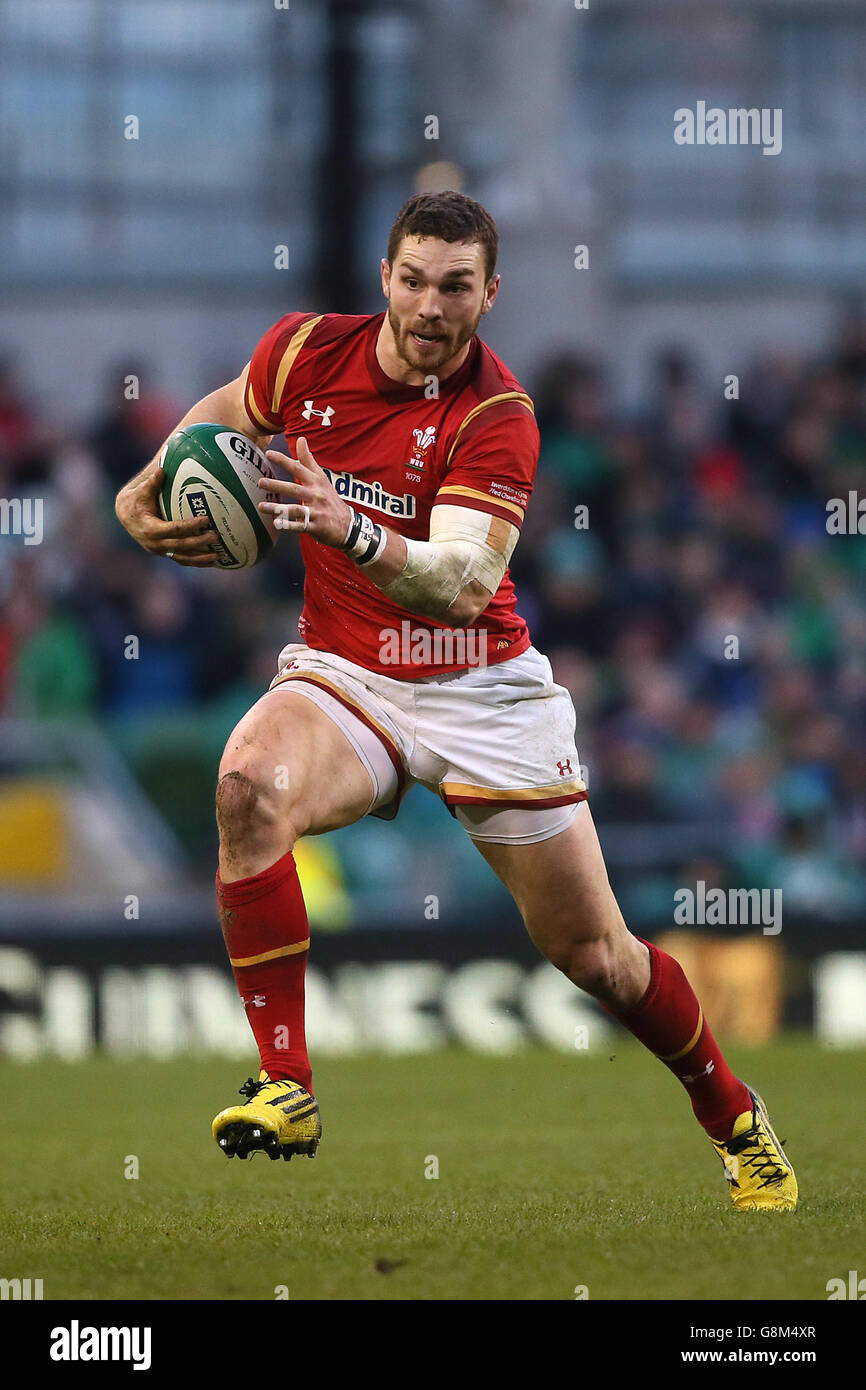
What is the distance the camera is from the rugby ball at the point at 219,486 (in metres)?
5.18

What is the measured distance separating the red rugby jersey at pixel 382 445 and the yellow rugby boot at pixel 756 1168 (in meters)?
A: 1.44

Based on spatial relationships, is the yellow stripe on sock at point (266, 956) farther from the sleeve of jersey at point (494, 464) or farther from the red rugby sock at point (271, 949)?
the sleeve of jersey at point (494, 464)

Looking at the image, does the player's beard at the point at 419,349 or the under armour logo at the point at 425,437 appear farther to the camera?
the under armour logo at the point at 425,437

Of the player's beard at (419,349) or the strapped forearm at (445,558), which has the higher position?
the player's beard at (419,349)

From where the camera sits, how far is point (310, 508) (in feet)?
15.1

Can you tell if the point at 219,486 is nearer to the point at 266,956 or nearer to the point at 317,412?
the point at 317,412

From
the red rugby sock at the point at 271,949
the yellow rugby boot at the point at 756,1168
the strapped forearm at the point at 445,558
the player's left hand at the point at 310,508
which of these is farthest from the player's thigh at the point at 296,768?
the yellow rugby boot at the point at 756,1168

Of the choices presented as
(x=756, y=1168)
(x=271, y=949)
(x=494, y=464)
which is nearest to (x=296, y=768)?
(x=271, y=949)

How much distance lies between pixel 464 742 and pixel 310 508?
0.88 m

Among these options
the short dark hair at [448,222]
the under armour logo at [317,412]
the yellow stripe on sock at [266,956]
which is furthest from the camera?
the under armour logo at [317,412]

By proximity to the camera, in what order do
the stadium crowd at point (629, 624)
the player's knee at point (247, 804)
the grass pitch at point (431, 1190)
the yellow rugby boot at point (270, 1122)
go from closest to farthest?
the grass pitch at point (431, 1190) → the yellow rugby boot at point (270, 1122) → the player's knee at point (247, 804) → the stadium crowd at point (629, 624)

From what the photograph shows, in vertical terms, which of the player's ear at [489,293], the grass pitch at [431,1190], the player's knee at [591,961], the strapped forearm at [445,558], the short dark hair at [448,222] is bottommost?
the grass pitch at [431,1190]
